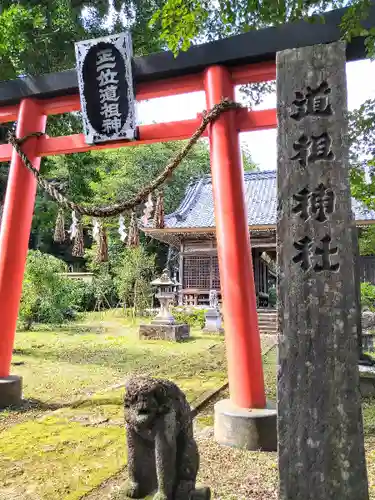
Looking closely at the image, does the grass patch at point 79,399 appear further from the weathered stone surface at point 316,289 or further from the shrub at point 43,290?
the weathered stone surface at point 316,289

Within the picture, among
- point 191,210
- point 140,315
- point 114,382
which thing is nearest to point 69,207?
point 114,382

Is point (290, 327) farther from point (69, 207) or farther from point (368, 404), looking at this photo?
point (368, 404)

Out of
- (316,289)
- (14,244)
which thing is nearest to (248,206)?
(14,244)

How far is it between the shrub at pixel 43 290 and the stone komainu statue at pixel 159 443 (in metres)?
10.4

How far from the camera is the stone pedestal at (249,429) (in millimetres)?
3646

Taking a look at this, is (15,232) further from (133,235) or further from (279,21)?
(279,21)

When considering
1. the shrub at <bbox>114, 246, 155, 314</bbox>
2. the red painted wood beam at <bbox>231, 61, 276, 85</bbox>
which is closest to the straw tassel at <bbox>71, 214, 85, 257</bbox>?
the red painted wood beam at <bbox>231, 61, 276, 85</bbox>

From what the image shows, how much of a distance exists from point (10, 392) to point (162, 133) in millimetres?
3594

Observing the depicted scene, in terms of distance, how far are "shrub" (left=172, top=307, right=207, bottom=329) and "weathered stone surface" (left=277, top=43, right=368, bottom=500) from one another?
A: 39.6ft

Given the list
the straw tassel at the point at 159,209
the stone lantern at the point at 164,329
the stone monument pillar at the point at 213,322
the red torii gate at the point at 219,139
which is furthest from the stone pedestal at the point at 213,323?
the red torii gate at the point at 219,139

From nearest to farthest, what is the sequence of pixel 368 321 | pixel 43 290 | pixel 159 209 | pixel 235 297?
pixel 235 297 < pixel 159 209 < pixel 368 321 < pixel 43 290

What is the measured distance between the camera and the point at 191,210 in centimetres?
1814

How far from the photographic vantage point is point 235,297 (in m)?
4.04

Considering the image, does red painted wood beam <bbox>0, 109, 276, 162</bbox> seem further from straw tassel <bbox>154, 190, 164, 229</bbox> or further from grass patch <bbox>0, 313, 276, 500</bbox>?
grass patch <bbox>0, 313, 276, 500</bbox>
